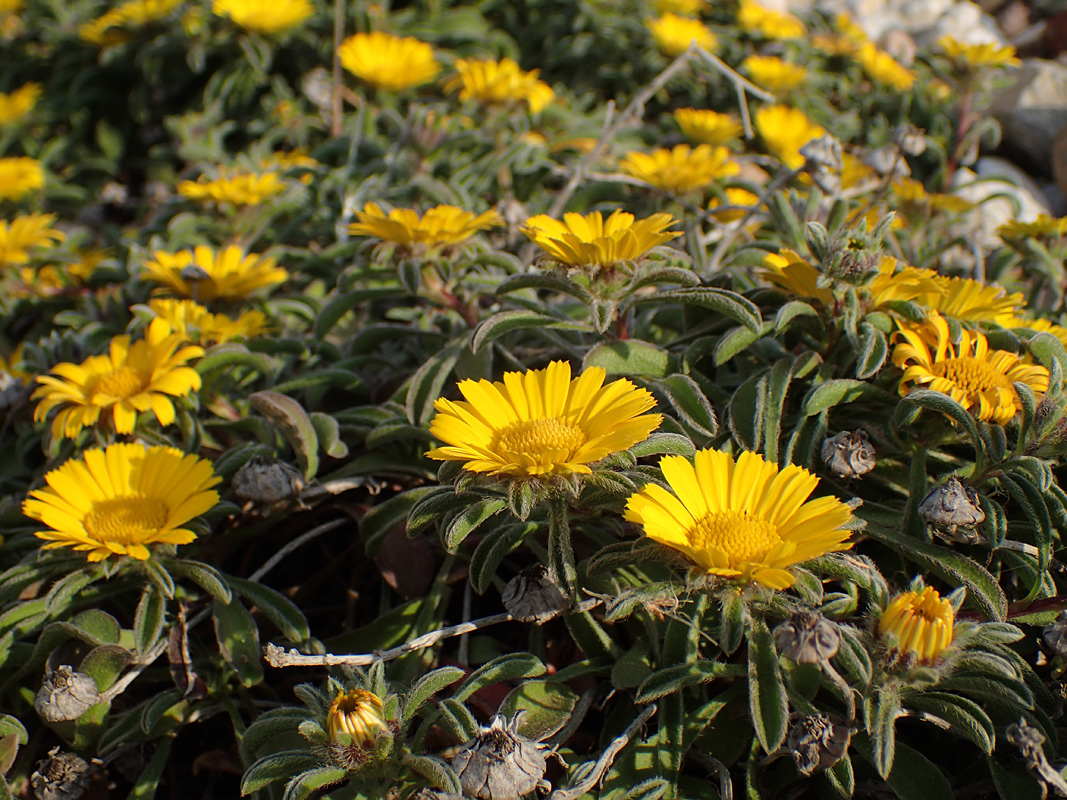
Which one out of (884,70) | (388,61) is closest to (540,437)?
(388,61)

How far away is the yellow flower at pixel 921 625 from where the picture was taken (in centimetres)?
129

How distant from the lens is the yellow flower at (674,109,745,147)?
3605mm

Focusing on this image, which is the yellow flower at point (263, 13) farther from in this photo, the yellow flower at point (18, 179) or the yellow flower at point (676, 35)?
the yellow flower at point (676, 35)

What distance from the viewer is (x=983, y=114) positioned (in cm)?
438

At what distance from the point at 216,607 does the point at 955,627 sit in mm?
1502

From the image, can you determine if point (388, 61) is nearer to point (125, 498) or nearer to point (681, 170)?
point (681, 170)

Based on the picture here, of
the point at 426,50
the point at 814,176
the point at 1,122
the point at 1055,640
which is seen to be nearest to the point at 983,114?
the point at 814,176

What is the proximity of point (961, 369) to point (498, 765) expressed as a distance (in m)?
1.17

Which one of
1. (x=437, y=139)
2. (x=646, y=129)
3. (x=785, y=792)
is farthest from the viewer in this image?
(x=646, y=129)

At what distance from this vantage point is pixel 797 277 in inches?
69.1

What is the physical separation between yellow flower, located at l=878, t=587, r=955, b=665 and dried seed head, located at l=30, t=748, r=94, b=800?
1606 mm

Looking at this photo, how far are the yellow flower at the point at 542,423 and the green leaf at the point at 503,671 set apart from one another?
15.9 inches

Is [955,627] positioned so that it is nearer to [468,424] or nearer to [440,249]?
[468,424]

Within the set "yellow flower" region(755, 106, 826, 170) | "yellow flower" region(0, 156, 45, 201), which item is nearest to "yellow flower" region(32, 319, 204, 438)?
"yellow flower" region(0, 156, 45, 201)
